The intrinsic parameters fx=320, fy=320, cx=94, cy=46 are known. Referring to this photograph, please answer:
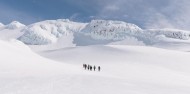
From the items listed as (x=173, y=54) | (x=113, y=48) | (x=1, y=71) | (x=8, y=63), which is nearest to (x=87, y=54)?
(x=113, y=48)

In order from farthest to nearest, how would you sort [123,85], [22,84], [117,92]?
[123,85] < [22,84] < [117,92]

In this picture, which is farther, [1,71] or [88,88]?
[1,71]

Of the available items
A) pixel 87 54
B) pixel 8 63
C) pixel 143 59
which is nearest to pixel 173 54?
pixel 143 59

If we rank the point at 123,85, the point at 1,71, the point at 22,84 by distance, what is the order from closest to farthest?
1. the point at 22,84
2. the point at 123,85
3. the point at 1,71

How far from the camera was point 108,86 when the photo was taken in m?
22.3

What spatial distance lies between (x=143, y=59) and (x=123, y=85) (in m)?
45.6

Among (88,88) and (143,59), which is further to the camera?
(143,59)

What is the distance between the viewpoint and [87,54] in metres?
72.6

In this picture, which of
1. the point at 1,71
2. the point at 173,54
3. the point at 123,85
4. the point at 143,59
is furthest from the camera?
the point at 173,54

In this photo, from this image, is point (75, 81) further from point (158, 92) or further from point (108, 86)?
point (158, 92)

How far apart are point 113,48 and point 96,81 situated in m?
57.4

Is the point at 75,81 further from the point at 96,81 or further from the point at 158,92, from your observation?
the point at 158,92

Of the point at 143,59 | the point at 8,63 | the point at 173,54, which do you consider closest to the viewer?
the point at 8,63

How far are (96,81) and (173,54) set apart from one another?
56.8 metres
